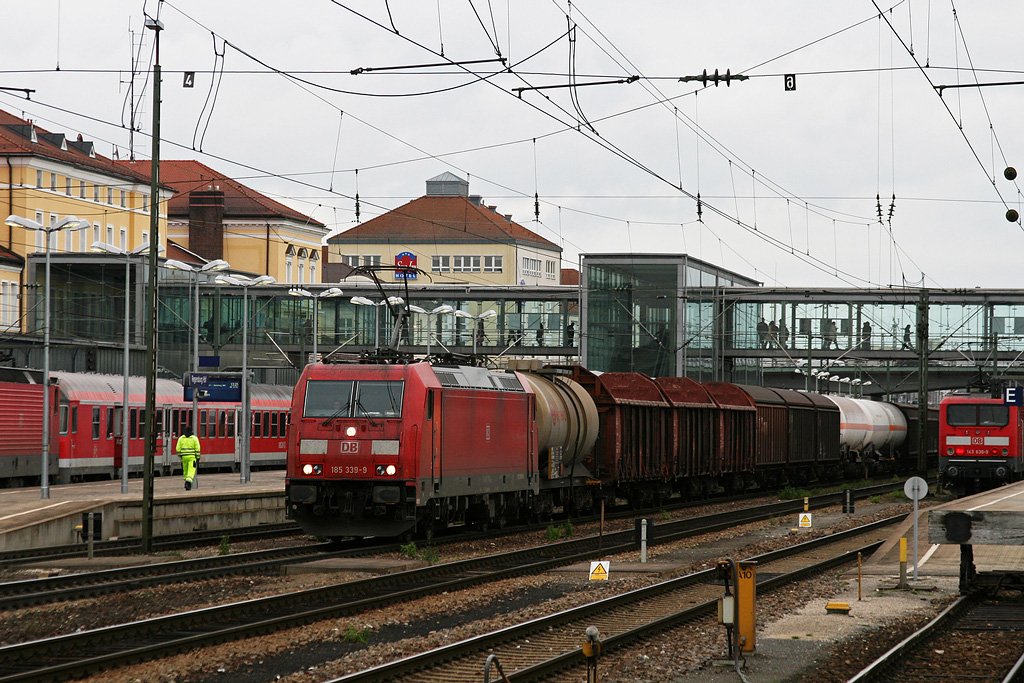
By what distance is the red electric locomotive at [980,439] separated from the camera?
4397 centimetres

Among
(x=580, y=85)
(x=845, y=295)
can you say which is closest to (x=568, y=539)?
(x=580, y=85)

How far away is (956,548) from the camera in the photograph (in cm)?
2675

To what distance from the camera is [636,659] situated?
15.4 meters

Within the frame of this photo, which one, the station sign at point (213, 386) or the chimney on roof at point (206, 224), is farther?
the chimney on roof at point (206, 224)

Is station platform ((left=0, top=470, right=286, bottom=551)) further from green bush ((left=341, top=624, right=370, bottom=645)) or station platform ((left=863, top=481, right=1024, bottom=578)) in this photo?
station platform ((left=863, top=481, right=1024, bottom=578))

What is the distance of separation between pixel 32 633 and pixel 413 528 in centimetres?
1119

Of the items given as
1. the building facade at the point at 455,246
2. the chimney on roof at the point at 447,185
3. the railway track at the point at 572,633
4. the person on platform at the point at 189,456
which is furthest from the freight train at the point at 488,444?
the chimney on roof at the point at 447,185

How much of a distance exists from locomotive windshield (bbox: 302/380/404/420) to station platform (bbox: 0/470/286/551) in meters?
6.10

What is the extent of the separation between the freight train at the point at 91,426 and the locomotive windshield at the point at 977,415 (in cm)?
2479

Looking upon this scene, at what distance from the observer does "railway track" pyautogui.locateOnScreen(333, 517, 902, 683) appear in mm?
14133

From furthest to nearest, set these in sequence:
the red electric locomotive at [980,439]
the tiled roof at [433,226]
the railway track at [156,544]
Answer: the tiled roof at [433,226], the red electric locomotive at [980,439], the railway track at [156,544]

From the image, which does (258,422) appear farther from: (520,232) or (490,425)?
(520,232)

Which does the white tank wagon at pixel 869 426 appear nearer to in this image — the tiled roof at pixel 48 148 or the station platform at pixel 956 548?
the station platform at pixel 956 548

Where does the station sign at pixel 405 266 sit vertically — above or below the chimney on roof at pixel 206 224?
below
